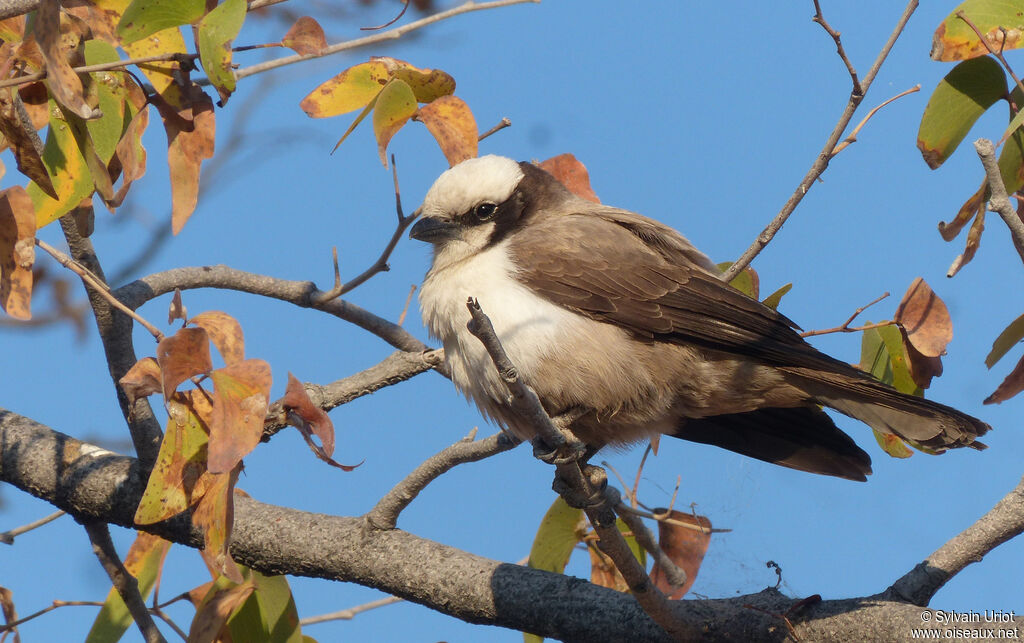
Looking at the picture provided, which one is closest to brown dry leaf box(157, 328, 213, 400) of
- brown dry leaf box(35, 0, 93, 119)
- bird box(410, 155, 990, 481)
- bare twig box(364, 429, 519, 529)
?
brown dry leaf box(35, 0, 93, 119)

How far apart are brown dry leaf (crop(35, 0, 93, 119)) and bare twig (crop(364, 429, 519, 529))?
1.93 m

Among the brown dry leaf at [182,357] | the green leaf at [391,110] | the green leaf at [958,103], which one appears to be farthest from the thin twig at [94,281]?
the green leaf at [958,103]

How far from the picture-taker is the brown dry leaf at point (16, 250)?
2.54 metres

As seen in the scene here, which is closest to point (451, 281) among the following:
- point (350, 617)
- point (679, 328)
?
point (679, 328)

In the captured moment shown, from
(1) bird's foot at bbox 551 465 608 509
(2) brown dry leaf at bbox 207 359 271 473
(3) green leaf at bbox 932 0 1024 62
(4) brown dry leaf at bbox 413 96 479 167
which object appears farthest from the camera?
(4) brown dry leaf at bbox 413 96 479 167

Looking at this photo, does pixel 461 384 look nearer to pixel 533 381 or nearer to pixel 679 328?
pixel 533 381

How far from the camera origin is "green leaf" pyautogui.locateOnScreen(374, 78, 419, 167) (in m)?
3.11

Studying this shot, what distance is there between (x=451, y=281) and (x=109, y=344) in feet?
4.50

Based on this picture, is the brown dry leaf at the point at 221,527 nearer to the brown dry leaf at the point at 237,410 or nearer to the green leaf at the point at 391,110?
the brown dry leaf at the point at 237,410

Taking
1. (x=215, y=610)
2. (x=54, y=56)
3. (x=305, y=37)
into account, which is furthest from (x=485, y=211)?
(x=54, y=56)

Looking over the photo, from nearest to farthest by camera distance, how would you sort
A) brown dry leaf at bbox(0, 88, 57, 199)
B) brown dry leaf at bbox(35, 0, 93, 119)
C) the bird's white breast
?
brown dry leaf at bbox(35, 0, 93, 119) < brown dry leaf at bbox(0, 88, 57, 199) < the bird's white breast

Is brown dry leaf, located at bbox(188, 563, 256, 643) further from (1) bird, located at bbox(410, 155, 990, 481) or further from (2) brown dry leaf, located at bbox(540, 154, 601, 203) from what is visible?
(2) brown dry leaf, located at bbox(540, 154, 601, 203)

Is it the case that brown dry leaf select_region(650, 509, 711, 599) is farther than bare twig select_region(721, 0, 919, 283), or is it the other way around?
brown dry leaf select_region(650, 509, 711, 599)

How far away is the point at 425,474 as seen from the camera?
379 centimetres
